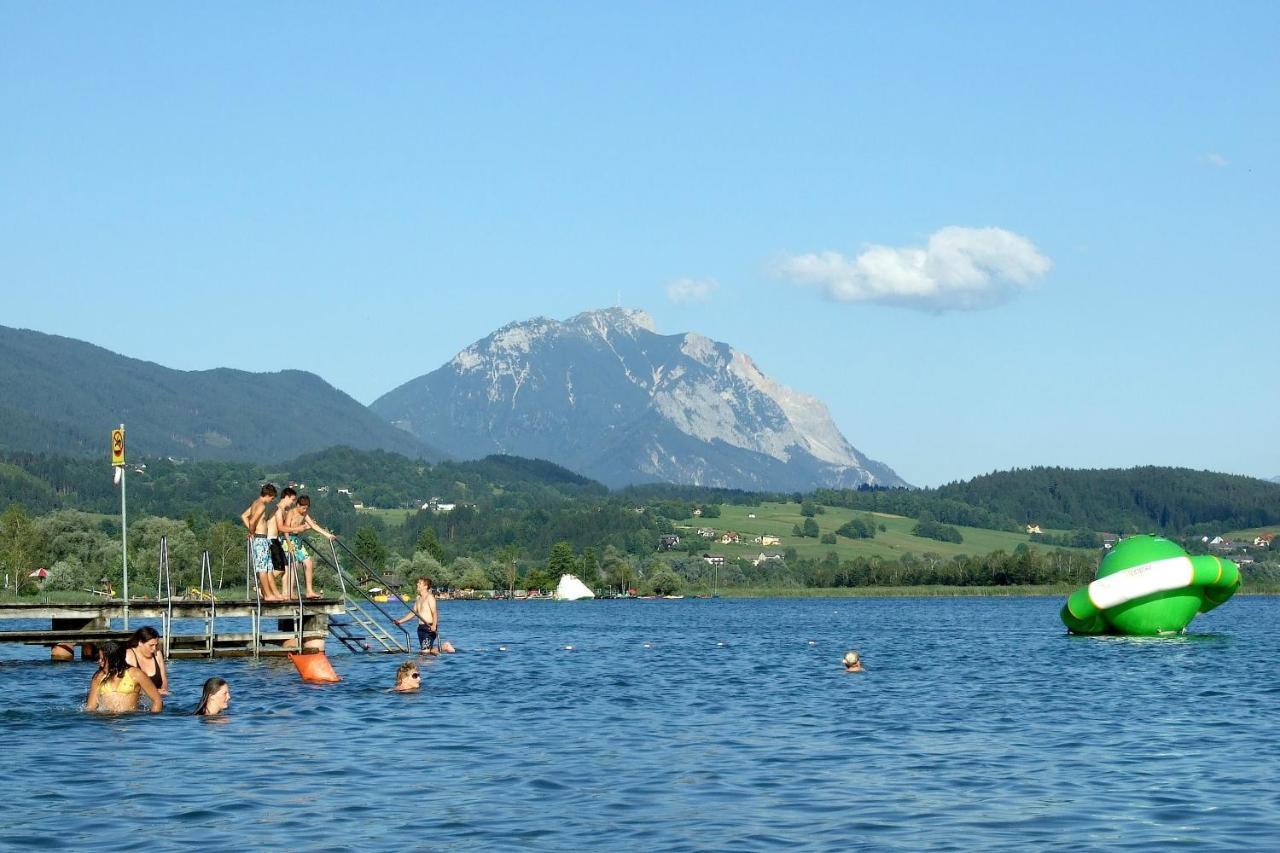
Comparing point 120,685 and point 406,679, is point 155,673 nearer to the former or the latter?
point 120,685

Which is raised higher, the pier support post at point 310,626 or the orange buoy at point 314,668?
the pier support post at point 310,626

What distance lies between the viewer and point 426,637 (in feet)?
172

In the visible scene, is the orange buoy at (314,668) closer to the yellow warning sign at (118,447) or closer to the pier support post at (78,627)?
the yellow warning sign at (118,447)

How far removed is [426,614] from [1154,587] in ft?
78.3

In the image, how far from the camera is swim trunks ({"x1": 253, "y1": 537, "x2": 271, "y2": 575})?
43.2 meters

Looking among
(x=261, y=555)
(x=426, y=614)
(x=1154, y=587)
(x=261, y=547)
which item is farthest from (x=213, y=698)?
(x=1154, y=587)

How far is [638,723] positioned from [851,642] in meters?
41.4

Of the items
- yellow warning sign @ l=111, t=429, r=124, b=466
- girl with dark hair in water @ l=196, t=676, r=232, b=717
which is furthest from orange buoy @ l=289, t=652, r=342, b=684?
yellow warning sign @ l=111, t=429, r=124, b=466

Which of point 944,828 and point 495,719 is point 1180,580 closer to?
point 495,719

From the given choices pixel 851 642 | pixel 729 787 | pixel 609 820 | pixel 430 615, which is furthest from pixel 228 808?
pixel 851 642

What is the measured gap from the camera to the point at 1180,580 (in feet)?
171

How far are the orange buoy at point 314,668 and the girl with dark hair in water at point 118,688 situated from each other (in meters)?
7.08

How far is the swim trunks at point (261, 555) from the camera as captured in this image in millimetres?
43250

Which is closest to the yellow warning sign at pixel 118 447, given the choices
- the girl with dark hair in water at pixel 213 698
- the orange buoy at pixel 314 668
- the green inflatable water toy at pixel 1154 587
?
the orange buoy at pixel 314 668
